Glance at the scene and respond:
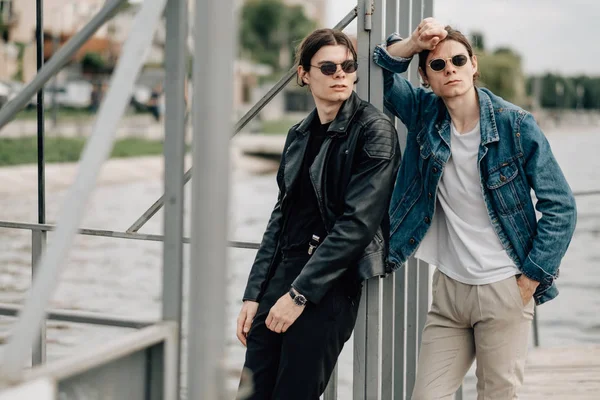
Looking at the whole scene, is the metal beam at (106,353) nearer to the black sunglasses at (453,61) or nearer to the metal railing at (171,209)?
the metal railing at (171,209)

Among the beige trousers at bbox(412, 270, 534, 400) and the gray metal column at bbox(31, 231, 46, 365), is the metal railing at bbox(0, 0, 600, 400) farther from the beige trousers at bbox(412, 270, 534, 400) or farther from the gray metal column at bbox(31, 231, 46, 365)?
the gray metal column at bbox(31, 231, 46, 365)

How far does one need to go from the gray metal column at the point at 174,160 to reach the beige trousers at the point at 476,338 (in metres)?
1.22

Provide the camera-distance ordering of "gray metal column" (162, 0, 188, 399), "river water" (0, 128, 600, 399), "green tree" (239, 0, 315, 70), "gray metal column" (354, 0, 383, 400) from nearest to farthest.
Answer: "gray metal column" (162, 0, 188, 399)
"gray metal column" (354, 0, 383, 400)
"river water" (0, 128, 600, 399)
"green tree" (239, 0, 315, 70)

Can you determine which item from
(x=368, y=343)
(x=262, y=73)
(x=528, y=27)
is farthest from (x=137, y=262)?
(x=528, y=27)

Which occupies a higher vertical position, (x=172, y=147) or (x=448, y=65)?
(x=448, y=65)

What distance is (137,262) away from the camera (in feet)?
66.8

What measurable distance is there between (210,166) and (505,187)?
54.9 inches

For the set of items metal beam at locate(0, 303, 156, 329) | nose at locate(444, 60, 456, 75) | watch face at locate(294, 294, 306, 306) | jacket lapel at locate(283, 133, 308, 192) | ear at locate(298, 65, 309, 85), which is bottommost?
metal beam at locate(0, 303, 156, 329)

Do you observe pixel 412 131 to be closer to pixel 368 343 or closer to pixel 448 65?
pixel 448 65

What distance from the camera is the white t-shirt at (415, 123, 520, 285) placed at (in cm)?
311

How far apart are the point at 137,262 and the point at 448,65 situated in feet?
58.3

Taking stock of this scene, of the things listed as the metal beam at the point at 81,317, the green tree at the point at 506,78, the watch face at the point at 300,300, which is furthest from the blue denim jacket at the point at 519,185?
the green tree at the point at 506,78

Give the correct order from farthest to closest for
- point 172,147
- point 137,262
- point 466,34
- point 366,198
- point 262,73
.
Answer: point 262,73 → point 137,262 → point 466,34 → point 366,198 → point 172,147

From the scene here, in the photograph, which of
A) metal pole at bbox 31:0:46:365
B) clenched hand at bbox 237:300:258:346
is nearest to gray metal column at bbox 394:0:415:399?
clenched hand at bbox 237:300:258:346
